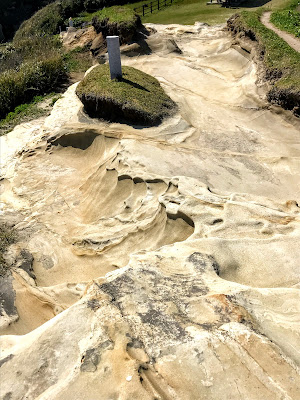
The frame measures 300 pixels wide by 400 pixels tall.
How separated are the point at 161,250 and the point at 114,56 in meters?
7.63

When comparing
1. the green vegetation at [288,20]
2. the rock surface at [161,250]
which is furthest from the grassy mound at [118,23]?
the green vegetation at [288,20]

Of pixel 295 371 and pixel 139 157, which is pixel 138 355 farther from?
pixel 139 157

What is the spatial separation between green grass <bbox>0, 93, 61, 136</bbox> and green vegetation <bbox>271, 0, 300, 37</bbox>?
31.5 feet

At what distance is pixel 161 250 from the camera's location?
18.3ft

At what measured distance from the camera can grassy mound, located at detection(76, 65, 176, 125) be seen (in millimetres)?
10133

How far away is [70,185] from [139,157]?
7.03ft

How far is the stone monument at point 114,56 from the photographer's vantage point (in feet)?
35.0

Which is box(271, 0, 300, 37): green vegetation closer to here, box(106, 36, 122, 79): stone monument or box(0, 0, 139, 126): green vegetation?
box(0, 0, 139, 126): green vegetation

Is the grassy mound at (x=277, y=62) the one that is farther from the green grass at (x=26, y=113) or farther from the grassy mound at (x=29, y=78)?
the grassy mound at (x=29, y=78)

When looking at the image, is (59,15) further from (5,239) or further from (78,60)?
(5,239)

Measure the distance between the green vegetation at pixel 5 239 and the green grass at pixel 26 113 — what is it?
17.4 ft

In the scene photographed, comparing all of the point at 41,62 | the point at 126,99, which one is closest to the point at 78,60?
the point at 41,62

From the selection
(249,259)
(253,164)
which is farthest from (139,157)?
(249,259)

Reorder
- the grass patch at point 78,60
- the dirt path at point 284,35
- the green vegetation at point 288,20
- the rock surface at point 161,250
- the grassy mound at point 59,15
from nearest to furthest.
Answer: the rock surface at point 161,250 → the dirt path at point 284,35 → the green vegetation at point 288,20 → the grass patch at point 78,60 → the grassy mound at point 59,15
